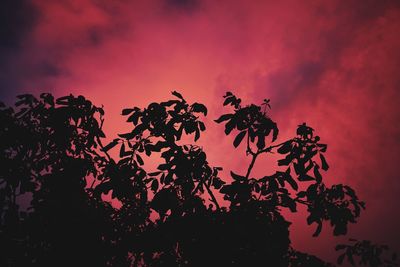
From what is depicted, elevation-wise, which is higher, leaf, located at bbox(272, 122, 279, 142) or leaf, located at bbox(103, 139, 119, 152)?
leaf, located at bbox(272, 122, 279, 142)

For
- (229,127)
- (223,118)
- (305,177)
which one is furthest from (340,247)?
(223,118)

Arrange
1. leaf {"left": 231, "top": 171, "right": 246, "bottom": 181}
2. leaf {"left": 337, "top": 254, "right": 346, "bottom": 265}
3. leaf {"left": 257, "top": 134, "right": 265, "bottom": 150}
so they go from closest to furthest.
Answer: leaf {"left": 231, "top": 171, "right": 246, "bottom": 181} → leaf {"left": 257, "top": 134, "right": 265, "bottom": 150} → leaf {"left": 337, "top": 254, "right": 346, "bottom": 265}

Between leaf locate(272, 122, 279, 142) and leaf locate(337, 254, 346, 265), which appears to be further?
leaf locate(337, 254, 346, 265)

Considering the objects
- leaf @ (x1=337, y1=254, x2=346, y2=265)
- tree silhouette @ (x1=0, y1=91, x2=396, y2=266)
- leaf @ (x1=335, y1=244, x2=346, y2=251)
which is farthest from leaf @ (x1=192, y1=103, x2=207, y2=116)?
leaf @ (x1=337, y1=254, x2=346, y2=265)

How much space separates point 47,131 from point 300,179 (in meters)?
4.55

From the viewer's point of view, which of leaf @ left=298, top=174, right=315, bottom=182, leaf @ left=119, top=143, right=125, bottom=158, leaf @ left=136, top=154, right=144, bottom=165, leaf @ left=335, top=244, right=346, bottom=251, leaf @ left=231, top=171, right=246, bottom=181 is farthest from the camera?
leaf @ left=335, top=244, right=346, bottom=251

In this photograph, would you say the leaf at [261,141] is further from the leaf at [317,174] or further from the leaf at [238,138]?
the leaf at [317,174]

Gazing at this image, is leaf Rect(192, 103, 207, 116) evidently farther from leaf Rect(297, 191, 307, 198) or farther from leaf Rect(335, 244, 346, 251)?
leaf Rect(335, 244, 346, 251)

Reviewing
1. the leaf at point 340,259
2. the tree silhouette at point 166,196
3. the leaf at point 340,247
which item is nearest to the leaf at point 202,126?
the tree silhouette at point 166,196

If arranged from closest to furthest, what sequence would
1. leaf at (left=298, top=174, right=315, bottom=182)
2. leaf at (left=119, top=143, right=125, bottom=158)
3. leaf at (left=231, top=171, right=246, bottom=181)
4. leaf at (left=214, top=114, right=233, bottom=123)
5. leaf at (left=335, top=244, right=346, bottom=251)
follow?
leaf at (left=231, top=171, right=246, bottom=181)
leaf at (left=298, top=174, right=315, bottom=182)
leaf at (left=214, top=114, right=233, bottom=123)
leaf at (left=119, top=143, right=125, bottom=158)
leaf at (left=335, top=244, right=346, bottom=251)

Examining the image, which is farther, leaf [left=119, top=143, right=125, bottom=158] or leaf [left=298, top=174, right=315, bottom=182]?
leaf [left=119, top=143, right=125, bottom=158]

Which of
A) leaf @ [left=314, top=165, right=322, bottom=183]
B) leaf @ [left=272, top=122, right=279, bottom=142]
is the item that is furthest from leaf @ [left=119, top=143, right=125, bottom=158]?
leaf @ [left=314, top=165, right=322, bottom=183]

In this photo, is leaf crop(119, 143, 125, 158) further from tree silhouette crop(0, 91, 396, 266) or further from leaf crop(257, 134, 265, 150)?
leaf crop(257, 134, 265, 150)

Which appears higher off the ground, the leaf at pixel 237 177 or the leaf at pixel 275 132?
the leaf at pixel 275 132
